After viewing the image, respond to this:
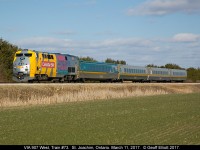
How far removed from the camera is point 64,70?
43406 mm

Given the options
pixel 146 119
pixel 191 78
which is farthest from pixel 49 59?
pixel 191 78

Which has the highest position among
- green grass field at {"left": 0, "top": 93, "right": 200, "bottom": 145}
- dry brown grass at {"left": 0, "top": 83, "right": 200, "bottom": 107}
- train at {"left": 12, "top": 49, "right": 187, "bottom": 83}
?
train at {"left": 12, "top": 49, "right": 187, "bottom": 83}

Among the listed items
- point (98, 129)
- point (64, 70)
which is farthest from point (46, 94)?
point (98, 129)

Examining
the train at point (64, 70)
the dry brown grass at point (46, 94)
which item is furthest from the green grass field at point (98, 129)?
the train at point (64, 70)

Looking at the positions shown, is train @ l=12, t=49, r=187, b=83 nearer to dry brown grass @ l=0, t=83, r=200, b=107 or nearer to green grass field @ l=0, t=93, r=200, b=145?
dry brown grass @ l=0, t=83, r=200, b=107

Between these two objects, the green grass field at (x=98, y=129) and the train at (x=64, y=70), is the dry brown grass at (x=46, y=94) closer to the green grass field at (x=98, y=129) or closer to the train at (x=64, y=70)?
the train at (x=64, y=70)

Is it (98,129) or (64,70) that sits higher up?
(64,70)

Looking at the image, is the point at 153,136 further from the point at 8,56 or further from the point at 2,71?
the point at 8,56

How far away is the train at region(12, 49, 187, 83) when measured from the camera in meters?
37.4

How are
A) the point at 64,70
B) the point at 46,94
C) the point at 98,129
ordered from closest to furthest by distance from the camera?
1. the point at 98,129
2. the point at 46,94
3. the point at 64,70

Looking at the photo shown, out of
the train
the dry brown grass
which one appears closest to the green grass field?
the dry brown grass

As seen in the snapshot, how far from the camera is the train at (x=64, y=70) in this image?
37406 millimetres

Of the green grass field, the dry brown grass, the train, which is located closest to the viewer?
the green grass field

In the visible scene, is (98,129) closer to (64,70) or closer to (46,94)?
(46,94)
